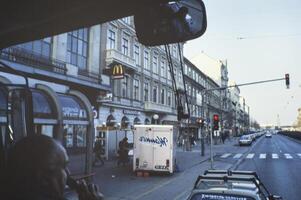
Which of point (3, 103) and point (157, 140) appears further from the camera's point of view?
point (157, 140)

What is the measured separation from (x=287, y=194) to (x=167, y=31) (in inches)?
476

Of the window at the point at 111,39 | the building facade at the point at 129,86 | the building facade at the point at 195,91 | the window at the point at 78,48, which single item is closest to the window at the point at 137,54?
the building facade at the point at 129,86

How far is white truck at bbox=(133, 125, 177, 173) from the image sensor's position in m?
18.8

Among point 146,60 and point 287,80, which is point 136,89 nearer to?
point 146,60

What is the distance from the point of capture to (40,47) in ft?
74.6

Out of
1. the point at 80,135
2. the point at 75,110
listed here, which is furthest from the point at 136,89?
the point at 75,110

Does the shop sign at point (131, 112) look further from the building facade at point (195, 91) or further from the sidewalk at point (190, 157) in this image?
the building facade at point (195, 91)

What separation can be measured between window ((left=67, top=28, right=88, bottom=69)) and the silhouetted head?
24838 mm

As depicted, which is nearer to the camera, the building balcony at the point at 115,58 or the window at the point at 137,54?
the building balcony at the point at 115,58

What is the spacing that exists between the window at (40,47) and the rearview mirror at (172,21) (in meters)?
19.3

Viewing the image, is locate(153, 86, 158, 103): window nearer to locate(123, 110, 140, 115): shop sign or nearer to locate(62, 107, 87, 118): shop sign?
locate(123, 110, 140, 115): shop sign

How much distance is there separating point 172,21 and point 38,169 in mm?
1842

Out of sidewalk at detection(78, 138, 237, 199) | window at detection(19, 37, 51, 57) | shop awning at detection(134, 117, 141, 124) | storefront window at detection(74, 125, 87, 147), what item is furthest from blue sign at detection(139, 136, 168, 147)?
shop awning at detection(134, 117, 141, 124)

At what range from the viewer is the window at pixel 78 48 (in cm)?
2636
